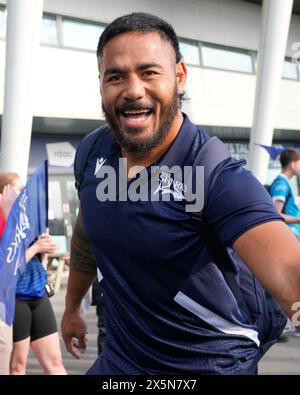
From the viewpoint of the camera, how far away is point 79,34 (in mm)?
15781

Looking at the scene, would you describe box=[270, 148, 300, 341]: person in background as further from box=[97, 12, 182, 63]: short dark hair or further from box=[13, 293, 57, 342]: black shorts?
box=[97, 12, 182, 63]: short dark hair

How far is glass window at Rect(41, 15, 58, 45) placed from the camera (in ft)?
50.0

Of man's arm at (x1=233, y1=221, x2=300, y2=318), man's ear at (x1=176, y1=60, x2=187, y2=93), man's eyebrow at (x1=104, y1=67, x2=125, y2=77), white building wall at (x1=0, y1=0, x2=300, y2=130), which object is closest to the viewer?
man's arm at (x1=233, y1=221, x2=300, y2=318)

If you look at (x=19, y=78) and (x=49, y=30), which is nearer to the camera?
(x=19, y=78)

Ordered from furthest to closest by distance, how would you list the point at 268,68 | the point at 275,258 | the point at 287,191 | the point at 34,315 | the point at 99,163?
the point at 268,68 < the point at 287,191 < the point at 34,315 < the point at 99,163 < the point at 275,258

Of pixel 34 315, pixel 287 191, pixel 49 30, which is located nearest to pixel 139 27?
pixel 34 315

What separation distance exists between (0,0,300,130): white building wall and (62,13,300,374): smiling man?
12.7m

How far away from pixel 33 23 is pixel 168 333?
26.6 feet

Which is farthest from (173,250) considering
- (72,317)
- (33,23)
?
(33,23)

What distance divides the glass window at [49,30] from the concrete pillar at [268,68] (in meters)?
5.62

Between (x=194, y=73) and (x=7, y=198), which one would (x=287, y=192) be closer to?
(x=7, y=198)

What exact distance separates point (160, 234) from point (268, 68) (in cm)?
1139

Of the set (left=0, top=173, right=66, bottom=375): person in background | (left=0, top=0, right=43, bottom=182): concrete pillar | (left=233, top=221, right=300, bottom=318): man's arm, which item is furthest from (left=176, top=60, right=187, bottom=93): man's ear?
(left=0, top=0, right=43, bottom=182): concrete pillar
